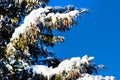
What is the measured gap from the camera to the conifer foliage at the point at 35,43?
11.1 m

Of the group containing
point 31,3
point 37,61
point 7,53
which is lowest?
point 7,53

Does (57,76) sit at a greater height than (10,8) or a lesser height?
lesser

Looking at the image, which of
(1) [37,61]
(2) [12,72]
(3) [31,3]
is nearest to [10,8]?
(3) [31,3]

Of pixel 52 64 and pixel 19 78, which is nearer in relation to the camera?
pixel 19 78

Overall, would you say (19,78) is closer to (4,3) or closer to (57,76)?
(57,76)

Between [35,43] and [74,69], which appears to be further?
[35,43]

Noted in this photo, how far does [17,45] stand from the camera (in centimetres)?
1186

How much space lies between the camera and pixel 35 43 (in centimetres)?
1276

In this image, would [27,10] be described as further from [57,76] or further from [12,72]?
[57,76]

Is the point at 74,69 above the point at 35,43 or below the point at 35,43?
below

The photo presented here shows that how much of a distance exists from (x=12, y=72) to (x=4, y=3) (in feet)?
12.2

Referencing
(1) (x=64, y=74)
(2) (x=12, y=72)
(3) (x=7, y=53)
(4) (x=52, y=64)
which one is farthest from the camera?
(4) (x=52, y=64)

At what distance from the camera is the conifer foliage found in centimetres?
1112

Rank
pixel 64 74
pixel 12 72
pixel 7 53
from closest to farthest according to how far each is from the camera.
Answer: pixel 64 74
pixel 7 53
pixel 12 72
